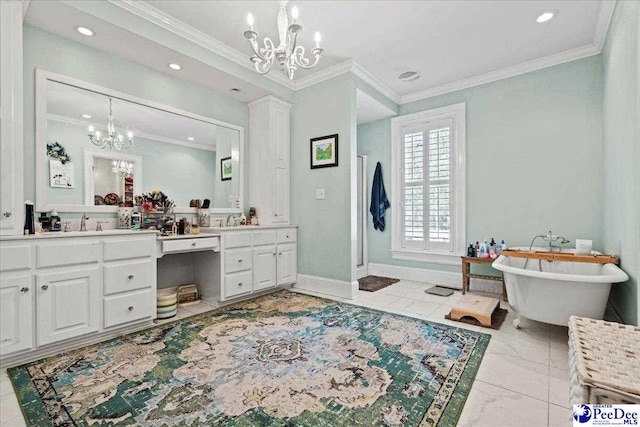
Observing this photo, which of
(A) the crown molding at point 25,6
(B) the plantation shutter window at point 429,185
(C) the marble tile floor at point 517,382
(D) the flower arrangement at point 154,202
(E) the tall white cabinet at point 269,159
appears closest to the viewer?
(C) the marble tile floor at point 517,382

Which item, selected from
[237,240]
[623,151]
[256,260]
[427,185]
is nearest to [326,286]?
[256,260]

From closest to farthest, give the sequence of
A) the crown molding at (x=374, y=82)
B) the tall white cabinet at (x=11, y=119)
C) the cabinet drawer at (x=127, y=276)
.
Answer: the tall white cabinet at (x=11, y=119) < the cabinet drawer at (x=127, y=276) < the crown molding at (x=374, y=82)

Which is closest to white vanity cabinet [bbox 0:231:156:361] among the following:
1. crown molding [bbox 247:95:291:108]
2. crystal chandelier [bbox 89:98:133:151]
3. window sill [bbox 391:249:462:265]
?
crystal chandelier [bbox 89:98:133:151]

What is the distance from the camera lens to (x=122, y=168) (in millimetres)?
2982

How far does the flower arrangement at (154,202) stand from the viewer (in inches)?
120

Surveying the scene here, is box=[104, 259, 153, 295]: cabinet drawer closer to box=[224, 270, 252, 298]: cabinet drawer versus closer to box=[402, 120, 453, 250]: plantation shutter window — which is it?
box=[224, 270, 252, 298]: cabinet drawer

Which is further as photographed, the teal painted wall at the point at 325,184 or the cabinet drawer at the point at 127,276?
the teal painted wall at the point at 325,184

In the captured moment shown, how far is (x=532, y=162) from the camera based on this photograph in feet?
11.8

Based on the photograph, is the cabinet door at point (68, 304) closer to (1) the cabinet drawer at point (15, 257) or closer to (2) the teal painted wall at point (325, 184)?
(1) the cabinet drawer at point (15, 257)

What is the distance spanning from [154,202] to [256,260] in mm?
1273

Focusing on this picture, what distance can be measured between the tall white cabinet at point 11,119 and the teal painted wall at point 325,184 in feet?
8.95

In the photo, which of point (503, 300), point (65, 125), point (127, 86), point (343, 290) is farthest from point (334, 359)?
point (127, 86)

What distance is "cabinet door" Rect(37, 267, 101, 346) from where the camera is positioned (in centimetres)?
211

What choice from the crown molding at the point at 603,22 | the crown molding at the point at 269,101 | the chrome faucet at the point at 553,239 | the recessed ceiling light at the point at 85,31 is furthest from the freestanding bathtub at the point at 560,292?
the recessed ceiling light at the point at 85,31
